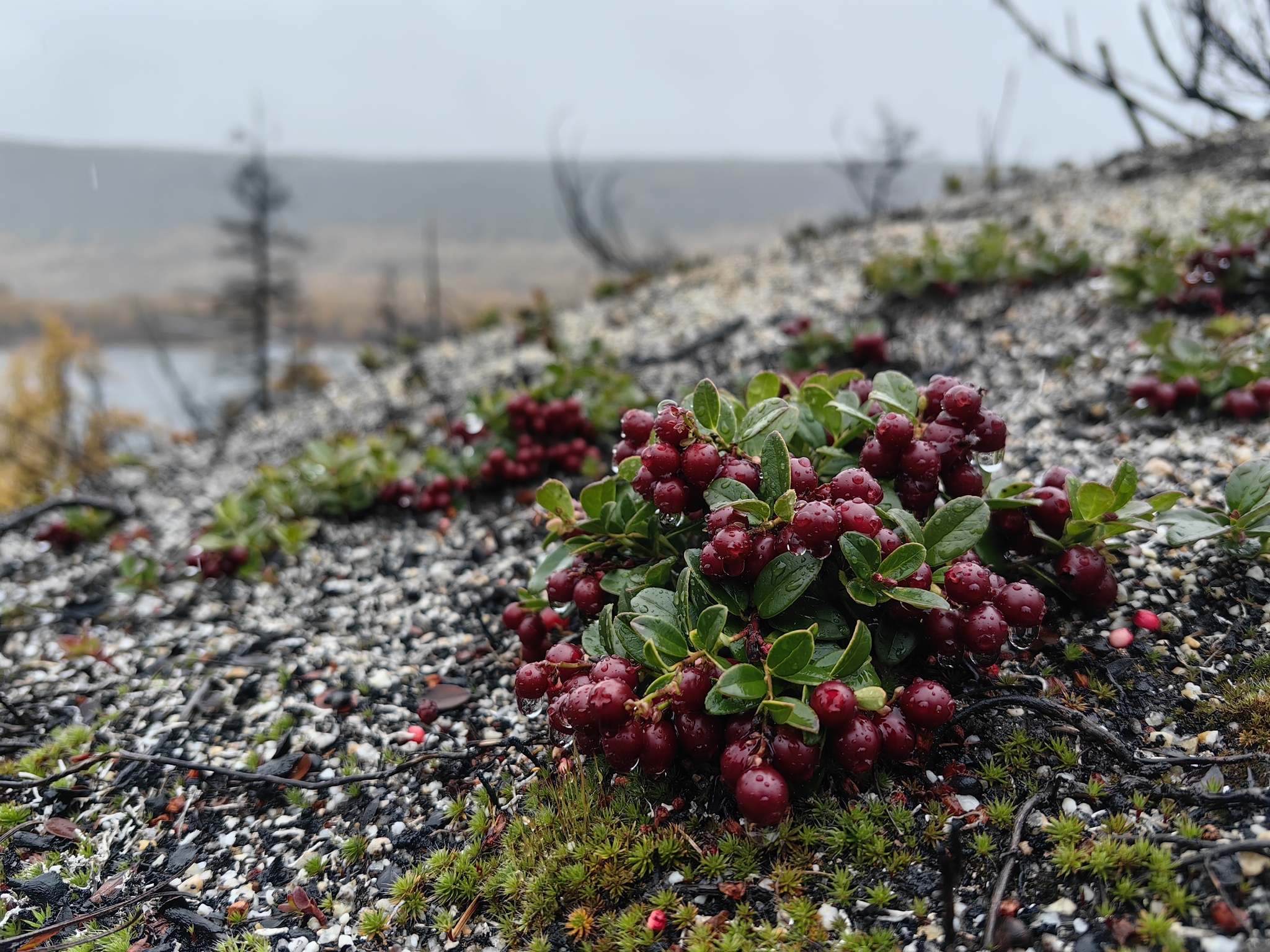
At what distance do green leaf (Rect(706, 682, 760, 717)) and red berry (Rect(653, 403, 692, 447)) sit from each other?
2.17ft

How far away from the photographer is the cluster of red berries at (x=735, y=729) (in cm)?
167

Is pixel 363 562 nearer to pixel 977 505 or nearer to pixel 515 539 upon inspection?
pixel 515 539

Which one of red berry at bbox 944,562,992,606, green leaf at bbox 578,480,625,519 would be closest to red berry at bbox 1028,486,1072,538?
red berry at bbox 944,562,992,606

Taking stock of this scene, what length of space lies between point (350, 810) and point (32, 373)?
20.1 metres

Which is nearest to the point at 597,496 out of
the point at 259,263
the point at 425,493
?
the point at 425,493

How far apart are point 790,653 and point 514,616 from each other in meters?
1.14

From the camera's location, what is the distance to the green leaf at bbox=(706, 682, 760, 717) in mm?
1721

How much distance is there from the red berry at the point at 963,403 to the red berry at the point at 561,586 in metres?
1.25

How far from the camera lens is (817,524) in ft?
5.81

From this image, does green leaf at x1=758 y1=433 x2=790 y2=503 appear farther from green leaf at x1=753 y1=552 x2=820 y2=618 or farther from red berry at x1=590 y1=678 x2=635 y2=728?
red berry at x1=590 y1=678 x2=635 y2=728

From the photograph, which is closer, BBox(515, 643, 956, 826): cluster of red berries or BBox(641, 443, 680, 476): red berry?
BBox(515, 643, 956, 826): cluster of red berries

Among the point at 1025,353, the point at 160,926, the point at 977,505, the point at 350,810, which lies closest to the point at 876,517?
the point at 977,505

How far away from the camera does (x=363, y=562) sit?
392 centimetres

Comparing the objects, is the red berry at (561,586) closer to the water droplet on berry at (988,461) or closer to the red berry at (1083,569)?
the water droplet on berry at (988,461)
